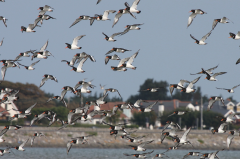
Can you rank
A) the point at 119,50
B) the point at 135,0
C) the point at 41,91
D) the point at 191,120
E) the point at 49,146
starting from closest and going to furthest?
1. the point at 135,0
2. the point at 119,50
3. the point at 49,146
4. the point at 191,120
5. the point at 41,91

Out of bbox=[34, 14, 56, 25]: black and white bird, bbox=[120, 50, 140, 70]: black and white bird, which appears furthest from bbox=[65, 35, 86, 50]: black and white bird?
bbox=[120, 50, 140, 70]: black and white bird

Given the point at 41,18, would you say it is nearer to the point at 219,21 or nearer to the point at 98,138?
the point at 219,21

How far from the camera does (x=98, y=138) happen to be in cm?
7144

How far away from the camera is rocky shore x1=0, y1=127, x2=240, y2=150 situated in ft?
224

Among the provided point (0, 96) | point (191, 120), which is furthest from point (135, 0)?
point (191, 120)

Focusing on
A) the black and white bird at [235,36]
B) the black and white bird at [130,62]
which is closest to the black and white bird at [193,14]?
the black and white bird at [235,36]

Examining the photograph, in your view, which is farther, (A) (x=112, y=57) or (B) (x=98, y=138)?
(B) (x=98, y=138)

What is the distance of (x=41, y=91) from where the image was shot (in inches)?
4715

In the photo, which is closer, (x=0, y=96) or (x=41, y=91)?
(x=0, y=96)

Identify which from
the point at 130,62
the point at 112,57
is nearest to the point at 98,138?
the point at 112,57

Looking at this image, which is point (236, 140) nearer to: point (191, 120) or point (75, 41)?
point (191, 120)

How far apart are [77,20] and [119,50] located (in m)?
4.20

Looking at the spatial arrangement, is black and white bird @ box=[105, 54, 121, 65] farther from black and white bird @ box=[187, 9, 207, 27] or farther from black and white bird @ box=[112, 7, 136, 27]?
black and white bird @ box=[187, 9, 207, 27]

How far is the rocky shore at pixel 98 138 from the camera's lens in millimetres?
68125
